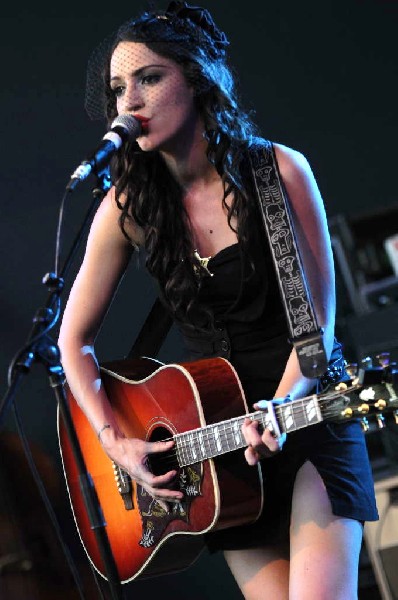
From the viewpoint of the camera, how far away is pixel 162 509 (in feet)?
8.75

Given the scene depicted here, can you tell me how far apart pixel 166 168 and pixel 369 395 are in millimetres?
1041

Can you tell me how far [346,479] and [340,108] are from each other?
2761 millimetres

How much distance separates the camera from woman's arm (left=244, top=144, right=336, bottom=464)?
7.58 feet

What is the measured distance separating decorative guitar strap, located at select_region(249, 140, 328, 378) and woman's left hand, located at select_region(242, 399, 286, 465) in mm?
178

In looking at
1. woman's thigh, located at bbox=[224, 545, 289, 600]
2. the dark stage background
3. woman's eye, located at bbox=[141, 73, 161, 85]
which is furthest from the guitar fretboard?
the dark stage background

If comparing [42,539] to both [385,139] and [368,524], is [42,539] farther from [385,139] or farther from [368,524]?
[385,139]

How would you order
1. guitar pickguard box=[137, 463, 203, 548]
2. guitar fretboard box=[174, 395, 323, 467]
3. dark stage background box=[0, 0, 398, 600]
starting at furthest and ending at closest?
dark stage background box=[0, 0, 398, 600], guitar pickguard box=[137, 463, 203, 548], guitar fretboard box=[174, 395, 323, 467]

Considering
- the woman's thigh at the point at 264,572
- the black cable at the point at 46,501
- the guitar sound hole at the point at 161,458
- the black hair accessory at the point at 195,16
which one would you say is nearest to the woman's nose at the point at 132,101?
the black hair accessory at the point at 195,16

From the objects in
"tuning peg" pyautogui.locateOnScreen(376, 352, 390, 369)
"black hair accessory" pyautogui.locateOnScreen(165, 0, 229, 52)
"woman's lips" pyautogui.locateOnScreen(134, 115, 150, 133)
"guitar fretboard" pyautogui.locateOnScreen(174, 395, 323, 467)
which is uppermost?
"black hair accessory" pyautogui.locateOnScreen(165, 0, 229, 52)

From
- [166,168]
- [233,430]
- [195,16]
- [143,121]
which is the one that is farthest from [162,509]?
[195,16]

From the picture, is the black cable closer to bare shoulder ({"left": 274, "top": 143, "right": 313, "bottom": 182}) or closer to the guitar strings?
the guitar strings

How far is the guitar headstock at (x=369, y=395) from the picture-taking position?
204 cm

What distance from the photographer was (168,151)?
257 centimetres

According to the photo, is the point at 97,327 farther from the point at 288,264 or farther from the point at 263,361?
the point at 288,264
